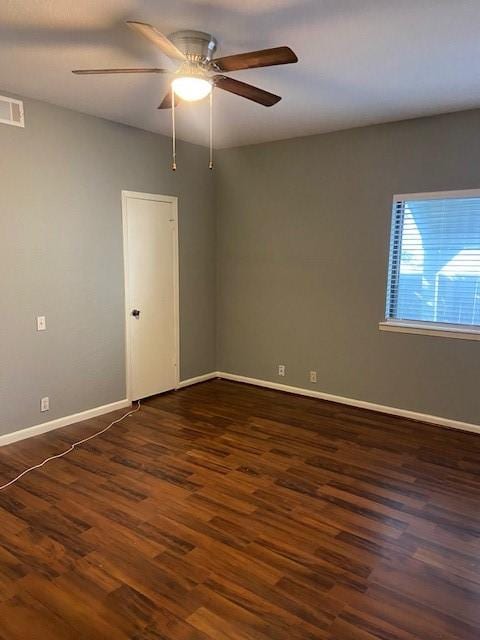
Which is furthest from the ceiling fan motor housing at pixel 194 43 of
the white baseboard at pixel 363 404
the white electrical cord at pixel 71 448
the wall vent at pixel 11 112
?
the white baseboard at pixel 363 404

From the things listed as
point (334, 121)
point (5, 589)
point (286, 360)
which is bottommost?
point (5, 589)

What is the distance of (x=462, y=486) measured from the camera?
10.3ft

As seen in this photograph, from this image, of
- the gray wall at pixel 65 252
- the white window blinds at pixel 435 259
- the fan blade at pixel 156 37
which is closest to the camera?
the fan blade at pixel 156 37

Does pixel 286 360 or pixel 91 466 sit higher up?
pixel 286 360

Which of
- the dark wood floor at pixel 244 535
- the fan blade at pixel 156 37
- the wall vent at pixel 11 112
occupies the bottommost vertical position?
the dark wood floor at pixel 244 535

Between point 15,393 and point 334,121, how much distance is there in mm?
3636

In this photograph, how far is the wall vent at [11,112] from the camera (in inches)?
136

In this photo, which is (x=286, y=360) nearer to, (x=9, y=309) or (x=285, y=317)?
(x=285, y=317)

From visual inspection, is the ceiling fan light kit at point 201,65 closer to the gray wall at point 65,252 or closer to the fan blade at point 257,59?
the fan blade at point 257,59

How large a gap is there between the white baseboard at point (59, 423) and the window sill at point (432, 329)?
2.71 m

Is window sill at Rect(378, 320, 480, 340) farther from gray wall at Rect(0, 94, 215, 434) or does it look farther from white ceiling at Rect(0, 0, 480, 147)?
gray wall at Rect(0, 94, 215, 434)

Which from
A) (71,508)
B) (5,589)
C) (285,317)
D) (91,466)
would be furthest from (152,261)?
(5,589)

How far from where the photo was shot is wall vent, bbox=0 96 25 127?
3.46 metres

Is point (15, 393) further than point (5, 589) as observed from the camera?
Yes
